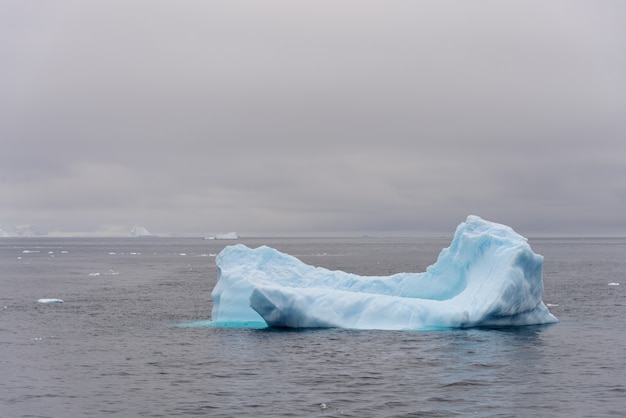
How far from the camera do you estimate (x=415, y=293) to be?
1404 inches

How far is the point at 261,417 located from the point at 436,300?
18.6 metres

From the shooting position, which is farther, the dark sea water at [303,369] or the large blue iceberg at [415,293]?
the large blue iceberg at [415,293]

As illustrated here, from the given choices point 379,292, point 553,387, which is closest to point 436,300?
point 379,292

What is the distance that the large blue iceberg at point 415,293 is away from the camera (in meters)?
30.7

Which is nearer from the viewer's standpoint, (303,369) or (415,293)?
(303,369)

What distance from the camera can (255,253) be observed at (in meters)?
36.6

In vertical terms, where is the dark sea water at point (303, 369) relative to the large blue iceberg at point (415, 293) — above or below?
below

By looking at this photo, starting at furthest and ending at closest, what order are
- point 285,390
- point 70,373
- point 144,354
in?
point 144,354, point 70,373, point 285,390

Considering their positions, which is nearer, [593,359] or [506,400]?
[506,400]

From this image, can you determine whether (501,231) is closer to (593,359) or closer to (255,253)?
(593,359)

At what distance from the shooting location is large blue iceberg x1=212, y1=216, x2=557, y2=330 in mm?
30734

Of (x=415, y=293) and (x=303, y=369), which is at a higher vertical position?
(x=415, y=293)

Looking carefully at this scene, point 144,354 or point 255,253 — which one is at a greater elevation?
point 255,253

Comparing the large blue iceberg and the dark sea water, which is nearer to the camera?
the dark sea water
